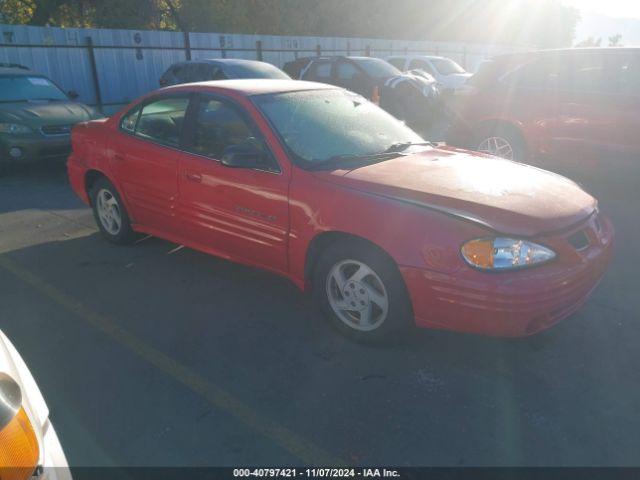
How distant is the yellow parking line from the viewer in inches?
105

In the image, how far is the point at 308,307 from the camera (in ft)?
13.6

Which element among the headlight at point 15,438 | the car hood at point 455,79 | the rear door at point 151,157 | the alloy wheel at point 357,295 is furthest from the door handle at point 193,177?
the car hood at point 455,79

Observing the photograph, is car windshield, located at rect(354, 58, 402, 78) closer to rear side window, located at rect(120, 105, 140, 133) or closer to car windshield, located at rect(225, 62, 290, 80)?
car windshield, located at rect(225, 62, 290, 80)

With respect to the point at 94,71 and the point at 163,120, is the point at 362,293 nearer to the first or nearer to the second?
the point at 163,120

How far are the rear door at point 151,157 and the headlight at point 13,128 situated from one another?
12.8 ft

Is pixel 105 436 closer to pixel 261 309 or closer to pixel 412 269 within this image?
pixel 261 309

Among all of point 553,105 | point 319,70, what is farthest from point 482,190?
point 319,70

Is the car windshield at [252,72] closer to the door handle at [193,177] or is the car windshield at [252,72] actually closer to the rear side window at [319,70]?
the rear side window at [319,70]

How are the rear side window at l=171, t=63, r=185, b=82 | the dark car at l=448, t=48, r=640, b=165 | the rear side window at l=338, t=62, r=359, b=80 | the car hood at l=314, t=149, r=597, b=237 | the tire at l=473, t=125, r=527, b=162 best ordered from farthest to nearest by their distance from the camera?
1. the rear side window at l=338, t=62, r=359, b=80
2. the rear side window at l=171, t=63, r=185, b=82
3. the tire at l=473, t=125, r=527, b=162
4. the dark car at l=448, t=48, r=640, b=165
5. the car hood at l=314, t=149, r=597, b=237

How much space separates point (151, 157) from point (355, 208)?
2122mm

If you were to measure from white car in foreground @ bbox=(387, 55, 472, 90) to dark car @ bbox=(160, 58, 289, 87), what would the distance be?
762 centimetres

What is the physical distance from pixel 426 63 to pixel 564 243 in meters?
16.6

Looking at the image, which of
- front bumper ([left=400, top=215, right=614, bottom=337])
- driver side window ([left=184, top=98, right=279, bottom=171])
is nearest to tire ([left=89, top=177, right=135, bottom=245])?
driver side window ([left=184, top=98, right=279, bottom=171])

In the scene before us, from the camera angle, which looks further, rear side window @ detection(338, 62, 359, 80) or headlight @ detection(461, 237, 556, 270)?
rear side window @ detection(338, 62, 359, 80)
